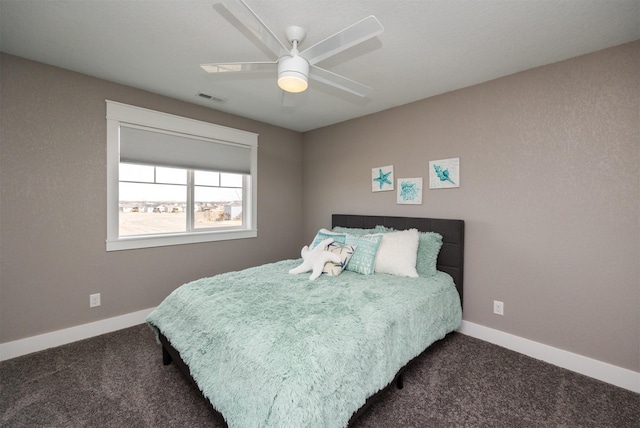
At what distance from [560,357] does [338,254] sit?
199cm

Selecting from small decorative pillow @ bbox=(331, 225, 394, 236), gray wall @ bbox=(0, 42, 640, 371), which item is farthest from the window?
small decorative pillow @ bbox=(331, 225, 394, 236)

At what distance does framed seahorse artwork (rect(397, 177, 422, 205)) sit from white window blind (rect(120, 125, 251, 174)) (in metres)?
2.05

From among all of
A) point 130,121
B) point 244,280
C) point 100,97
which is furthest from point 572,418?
point 100,97

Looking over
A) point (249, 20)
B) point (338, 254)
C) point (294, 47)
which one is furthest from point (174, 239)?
point (249, 20)

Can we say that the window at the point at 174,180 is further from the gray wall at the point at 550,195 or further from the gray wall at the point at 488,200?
the gray wall at the point at 550,195

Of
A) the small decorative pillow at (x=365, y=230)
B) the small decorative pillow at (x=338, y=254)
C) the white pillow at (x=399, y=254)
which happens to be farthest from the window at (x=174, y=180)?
the white pillow at (x=399, y=254)

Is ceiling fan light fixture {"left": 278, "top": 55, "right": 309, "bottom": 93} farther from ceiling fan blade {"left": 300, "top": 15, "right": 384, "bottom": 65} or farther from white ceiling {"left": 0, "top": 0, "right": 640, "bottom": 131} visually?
white ceiling {"left": 0, "top": 0, "right": 640, "bottom": 131}

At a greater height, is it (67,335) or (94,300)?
(94,300)

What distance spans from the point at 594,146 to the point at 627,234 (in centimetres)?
68

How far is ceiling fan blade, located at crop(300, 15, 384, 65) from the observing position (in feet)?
4.24

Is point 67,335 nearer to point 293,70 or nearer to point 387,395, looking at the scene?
point 387,395

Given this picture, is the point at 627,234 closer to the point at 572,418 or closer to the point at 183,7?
the point at 572,418

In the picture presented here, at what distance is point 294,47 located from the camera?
5.59 ft

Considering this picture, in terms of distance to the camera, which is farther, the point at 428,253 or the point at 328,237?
the point at 328,237
